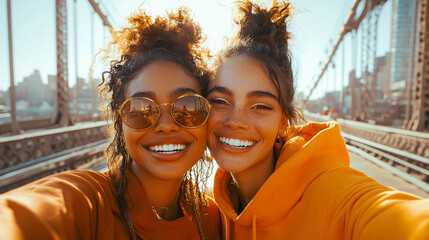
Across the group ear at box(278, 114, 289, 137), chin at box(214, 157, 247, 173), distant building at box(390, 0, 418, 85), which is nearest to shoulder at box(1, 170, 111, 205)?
chin at box(214, 157, 247, 173)

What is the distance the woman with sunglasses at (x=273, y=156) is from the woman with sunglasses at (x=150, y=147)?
187mm

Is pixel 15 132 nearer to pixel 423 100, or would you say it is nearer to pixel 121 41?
pixel 121 41

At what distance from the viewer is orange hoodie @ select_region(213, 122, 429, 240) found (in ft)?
2.81

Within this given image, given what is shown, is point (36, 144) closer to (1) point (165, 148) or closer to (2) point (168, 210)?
(2) point (168, 210)

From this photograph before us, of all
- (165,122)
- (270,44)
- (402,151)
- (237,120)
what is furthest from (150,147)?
(402,151)

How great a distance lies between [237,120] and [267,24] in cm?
74

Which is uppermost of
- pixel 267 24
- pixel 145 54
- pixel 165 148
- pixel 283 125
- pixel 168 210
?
pixel 267 24

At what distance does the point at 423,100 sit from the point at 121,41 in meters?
9.17

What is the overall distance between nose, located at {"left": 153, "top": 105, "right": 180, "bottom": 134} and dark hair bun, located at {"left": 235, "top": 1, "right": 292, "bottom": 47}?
773 millimetres

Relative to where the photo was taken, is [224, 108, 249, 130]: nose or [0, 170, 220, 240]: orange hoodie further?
[224, 108, 249, 130]: nose

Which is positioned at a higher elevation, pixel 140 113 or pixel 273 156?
pixel 140 113

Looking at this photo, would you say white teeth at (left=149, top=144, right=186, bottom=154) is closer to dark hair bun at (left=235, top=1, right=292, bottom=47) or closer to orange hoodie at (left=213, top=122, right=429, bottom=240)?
orange hoodie at (left=213, top=122, right=429, bottom=240)

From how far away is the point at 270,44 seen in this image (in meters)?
1.81

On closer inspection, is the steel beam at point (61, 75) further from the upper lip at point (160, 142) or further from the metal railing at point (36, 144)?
the upper lip at point (160, 142)
